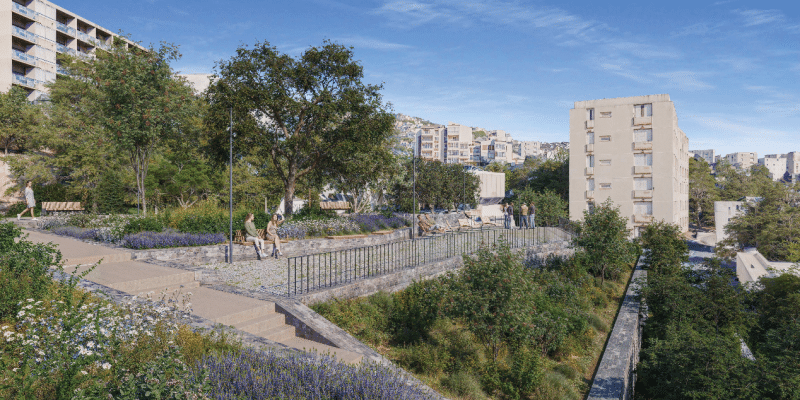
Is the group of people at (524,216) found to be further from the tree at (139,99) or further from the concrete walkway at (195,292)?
the concrete walkway at (195,292)

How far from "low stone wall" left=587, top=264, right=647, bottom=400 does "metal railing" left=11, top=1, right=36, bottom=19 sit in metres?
56.3

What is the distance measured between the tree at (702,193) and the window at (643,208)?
30.2m

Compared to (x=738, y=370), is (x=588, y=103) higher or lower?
higher

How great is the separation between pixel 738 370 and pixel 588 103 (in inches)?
1786

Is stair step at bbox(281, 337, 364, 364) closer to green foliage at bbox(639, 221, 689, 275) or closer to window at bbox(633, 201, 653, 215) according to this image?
green foliage at bbox(639, 221, 689, 275)

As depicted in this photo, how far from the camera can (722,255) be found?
32.3 m

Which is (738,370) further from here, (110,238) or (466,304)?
(110,238)

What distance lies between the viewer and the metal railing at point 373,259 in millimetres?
9594

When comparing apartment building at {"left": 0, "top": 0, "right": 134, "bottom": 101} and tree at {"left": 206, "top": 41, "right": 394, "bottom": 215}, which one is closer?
tree at {"left": 206, "top": 41, "right": 394, "bottom": 215}

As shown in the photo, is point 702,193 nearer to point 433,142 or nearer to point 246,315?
point 246,315

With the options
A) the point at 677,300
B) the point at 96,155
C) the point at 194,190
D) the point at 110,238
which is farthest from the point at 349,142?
the point at 96,155

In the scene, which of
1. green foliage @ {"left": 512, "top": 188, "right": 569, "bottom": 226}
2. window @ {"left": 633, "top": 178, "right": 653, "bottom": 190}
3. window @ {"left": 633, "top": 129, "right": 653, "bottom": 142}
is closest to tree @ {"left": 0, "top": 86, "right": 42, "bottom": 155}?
green foliage @ {"left": 512, "top": 188, "right": 569, "bottom": 226}

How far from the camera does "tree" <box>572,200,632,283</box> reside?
53.5ft

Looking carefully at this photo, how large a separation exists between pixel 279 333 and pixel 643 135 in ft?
153
